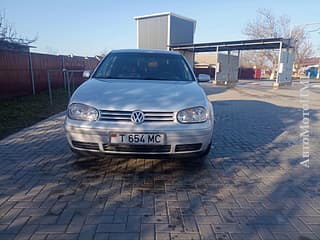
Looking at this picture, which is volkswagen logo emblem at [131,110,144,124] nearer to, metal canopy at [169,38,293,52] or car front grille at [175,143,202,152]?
car front grille at [175,143,202,152]

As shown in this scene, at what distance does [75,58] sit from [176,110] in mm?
16637

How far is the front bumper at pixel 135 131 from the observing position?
2.98 metres

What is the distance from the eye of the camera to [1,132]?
5.31 metres

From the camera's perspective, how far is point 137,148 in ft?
9.90

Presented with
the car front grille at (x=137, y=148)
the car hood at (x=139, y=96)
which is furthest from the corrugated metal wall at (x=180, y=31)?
the car front grille at (x=137, y=148)

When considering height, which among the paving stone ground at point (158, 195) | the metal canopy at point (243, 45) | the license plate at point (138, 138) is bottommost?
the paving stone ground at point (158, 195)

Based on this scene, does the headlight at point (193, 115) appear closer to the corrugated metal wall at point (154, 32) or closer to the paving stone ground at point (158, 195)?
the paving stone ground at point (158, 195)

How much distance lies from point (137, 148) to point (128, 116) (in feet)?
1.29

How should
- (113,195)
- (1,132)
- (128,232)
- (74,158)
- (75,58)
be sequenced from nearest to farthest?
(128,232), (113,195), (74,158), (1,132), (75,58)

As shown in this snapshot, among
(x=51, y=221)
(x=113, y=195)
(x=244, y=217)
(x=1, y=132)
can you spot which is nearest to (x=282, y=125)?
(x=244, y=217)

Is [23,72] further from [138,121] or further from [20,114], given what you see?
[138,121]

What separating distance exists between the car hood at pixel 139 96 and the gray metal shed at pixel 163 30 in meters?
25.4

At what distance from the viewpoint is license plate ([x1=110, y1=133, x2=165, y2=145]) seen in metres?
2.97

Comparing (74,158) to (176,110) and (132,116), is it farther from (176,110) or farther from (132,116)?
(176,110)
